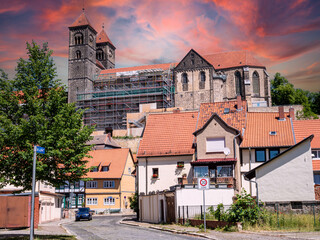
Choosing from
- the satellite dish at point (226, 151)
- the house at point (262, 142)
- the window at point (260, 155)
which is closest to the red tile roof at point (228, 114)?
the house at point (262, 142)

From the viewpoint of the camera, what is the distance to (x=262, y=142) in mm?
39938

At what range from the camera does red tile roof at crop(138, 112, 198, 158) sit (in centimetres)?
4078

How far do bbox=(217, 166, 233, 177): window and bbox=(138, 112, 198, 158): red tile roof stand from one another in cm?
341

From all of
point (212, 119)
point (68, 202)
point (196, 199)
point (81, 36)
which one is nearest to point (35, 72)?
point (196, 199)

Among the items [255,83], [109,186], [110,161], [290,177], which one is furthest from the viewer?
[255,83]

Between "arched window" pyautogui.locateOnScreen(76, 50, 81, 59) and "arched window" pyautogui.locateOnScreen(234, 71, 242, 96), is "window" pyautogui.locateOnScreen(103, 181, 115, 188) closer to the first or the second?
"arched window" pyautogui.locateOnScreen(234, 71, 242, 96)

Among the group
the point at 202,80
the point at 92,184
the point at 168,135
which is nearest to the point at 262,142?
the point at 168,135

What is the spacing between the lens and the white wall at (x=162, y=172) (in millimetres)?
39938

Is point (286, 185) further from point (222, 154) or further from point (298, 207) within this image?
point (222, 154)

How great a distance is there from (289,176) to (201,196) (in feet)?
24.4

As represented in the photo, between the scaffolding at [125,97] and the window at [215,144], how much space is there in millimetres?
60728

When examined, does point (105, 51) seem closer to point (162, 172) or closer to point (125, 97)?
point (125, 97)

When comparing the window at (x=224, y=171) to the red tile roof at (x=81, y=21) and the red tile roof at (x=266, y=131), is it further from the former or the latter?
the red tile roof at (x=81, y=21)

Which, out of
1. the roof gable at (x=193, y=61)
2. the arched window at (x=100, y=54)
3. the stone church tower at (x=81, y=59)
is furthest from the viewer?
the arched window at (x=100, y=54)
